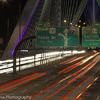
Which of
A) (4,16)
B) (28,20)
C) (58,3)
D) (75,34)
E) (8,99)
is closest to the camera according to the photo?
(8,99)

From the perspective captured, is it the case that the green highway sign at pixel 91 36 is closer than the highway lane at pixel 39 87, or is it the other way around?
the highway lane at pixel 39 87

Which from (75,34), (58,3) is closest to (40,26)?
(75,34)

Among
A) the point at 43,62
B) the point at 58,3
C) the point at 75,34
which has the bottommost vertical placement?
the point at 43,62

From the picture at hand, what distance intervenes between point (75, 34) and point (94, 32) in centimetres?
214

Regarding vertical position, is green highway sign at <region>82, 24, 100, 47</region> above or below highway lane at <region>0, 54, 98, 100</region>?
above

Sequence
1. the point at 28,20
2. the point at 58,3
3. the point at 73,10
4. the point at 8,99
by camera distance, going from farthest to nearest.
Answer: the point at 73,10 → the point at 28,20 → the point at 58,3 → the point at 8,99

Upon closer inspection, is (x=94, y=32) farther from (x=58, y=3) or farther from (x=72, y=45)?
(x=58, y=3)

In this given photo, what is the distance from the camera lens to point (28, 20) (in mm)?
60156

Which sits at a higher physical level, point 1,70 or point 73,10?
point 73,10

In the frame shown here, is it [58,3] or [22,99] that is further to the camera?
[58,3]

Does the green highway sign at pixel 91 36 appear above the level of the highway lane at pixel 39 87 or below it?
above

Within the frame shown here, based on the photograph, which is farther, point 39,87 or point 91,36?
point 91,36

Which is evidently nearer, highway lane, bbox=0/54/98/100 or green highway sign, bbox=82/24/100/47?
highway lane, bbox=0/54/98/100

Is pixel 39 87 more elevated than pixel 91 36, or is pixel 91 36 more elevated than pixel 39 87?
pixel 91 36
